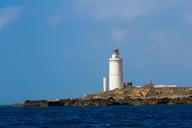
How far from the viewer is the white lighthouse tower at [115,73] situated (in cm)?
11381

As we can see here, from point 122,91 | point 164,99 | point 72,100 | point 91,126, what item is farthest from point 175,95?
point 91,126

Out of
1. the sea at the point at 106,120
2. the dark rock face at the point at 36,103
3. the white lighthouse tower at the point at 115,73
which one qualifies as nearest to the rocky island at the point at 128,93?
the white lighthouse tower at the point at 115,73

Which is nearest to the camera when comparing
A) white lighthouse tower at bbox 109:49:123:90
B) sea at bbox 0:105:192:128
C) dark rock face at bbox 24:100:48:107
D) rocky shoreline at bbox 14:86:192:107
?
sea at bbox 0:105:192:128

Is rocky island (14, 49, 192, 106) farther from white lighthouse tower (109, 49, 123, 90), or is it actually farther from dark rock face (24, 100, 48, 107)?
dark rock face (24, 100, 48, 107)

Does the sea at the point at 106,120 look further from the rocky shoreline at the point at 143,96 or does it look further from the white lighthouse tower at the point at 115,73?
the white lighthouse tower at the point at 115,73

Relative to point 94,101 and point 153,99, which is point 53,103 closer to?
point 94,101

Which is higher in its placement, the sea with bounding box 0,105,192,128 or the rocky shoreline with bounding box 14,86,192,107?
the rocky shoreline with bounding box 14,86,192,107

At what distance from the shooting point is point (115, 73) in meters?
113

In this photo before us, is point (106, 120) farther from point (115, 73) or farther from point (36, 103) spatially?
point (36, 103)

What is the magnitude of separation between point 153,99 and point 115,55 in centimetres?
1241

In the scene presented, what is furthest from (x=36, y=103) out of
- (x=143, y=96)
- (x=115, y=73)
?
(x=143, y=96)

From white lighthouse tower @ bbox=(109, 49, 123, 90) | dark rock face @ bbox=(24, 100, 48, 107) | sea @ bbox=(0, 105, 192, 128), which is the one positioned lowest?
sea @ bbox=(0, 105, 192, 128)

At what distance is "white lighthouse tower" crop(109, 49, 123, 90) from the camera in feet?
373

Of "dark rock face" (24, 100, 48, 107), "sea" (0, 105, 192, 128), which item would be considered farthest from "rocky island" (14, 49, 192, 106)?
"sea" (0, 105, 192, 128)
